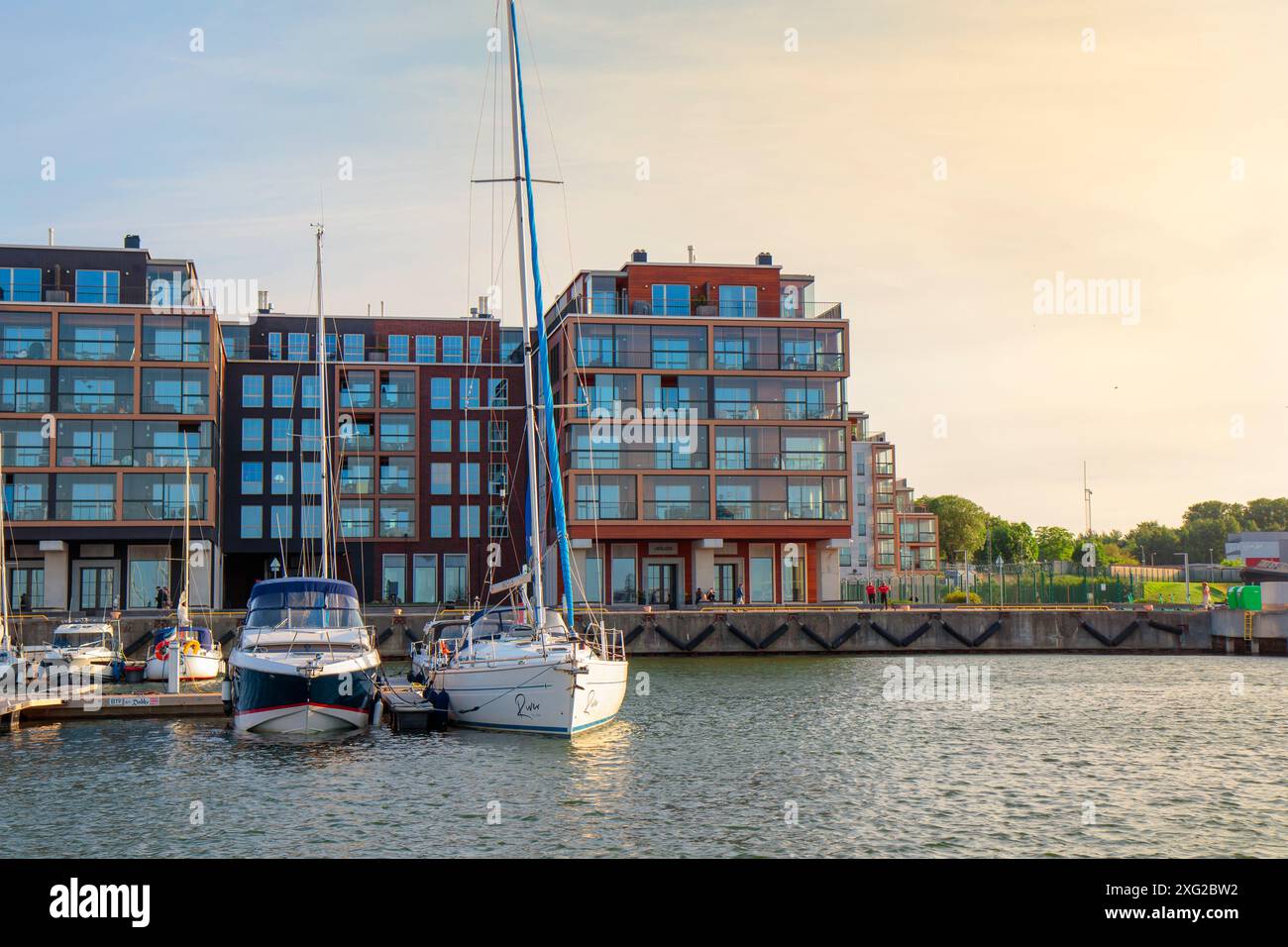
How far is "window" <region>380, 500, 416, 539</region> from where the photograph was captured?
294ft

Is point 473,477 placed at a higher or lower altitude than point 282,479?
higher

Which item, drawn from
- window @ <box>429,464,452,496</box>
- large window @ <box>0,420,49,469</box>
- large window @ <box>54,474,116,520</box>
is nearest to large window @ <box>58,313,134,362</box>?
large window @ <box>0,420,49,469</box>

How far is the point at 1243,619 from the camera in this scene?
70.8 m

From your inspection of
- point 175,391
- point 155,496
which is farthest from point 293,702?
point 175,391

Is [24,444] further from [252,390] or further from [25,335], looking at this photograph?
[252,390]

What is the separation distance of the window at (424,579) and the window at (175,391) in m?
18.8

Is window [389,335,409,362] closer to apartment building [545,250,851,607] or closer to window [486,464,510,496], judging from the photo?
window [486,464,510,496]

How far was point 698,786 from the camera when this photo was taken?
1064 inches

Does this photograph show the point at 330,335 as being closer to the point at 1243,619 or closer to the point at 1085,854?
the point at 1243,619

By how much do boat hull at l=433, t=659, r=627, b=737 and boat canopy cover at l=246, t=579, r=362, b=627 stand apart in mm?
3917

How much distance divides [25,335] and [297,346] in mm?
20515

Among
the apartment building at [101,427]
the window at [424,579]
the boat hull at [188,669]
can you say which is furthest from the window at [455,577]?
the boat hull at [188,669]

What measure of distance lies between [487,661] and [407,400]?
5851cm
